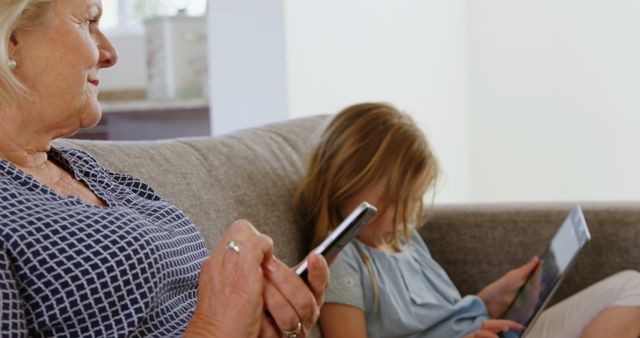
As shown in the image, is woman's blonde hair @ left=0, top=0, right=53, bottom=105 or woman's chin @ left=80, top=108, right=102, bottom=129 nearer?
woman's blonde hair @ left=0, top=0, right=53, bottom=105

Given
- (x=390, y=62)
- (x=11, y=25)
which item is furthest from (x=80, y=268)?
(x=390, y=62)

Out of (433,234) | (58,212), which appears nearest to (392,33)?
(433,234)

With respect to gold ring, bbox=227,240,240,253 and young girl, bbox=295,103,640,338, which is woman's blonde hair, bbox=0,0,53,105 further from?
young girl, bbox=295,103,640,338

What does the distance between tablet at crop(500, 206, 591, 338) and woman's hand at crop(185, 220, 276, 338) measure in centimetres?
77

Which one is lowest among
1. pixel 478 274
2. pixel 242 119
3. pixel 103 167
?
pixel 478 274

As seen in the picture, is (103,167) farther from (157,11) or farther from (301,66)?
(157,11)

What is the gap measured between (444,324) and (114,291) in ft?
3.03

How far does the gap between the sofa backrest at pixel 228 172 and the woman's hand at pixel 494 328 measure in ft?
1.11

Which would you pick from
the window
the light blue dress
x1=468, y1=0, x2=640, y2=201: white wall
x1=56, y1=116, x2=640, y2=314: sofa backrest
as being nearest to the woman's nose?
x1=56, y1=116, x2=640, y2=314: sofa backrest

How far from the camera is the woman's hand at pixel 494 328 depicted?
5.87 feet

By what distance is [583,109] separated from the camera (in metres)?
3.81

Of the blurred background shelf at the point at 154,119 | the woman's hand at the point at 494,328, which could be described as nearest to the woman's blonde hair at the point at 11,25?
the woman's hand at the point at 494,328

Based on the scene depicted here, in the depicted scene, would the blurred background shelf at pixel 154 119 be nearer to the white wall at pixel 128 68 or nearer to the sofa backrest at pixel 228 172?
the white wall at pixel 128 68

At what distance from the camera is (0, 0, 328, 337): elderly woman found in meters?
1.04
